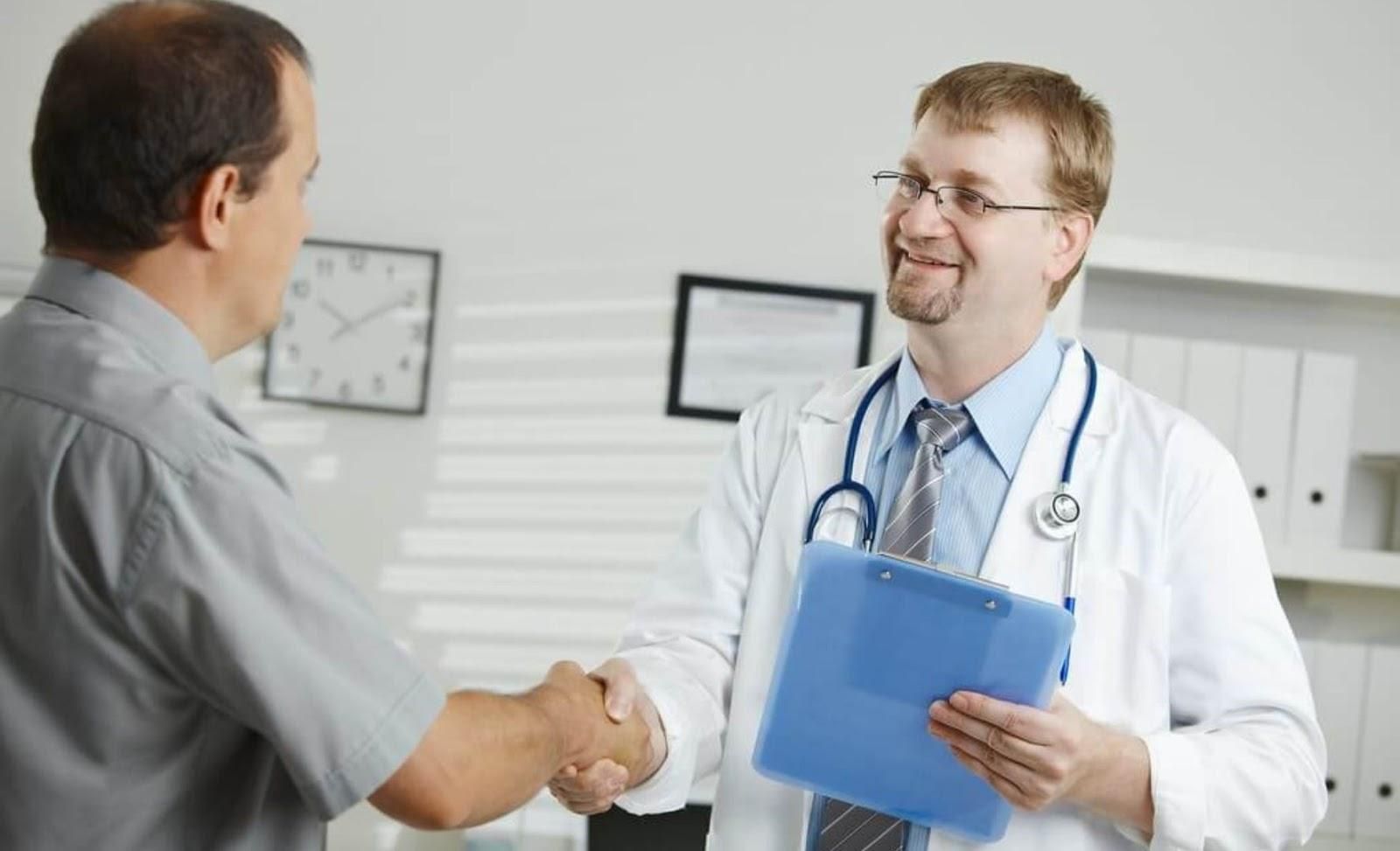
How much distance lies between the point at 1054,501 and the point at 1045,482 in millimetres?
57

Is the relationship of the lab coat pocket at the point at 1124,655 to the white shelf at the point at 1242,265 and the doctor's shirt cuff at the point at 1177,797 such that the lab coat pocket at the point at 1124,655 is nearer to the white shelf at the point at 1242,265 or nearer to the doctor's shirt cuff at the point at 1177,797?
the doctor's shirt cuff at the point at 1177,797

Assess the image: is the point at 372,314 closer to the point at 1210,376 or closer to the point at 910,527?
the point at 1210,376

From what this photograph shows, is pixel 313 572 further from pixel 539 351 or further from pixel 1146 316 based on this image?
pixel 1146 316

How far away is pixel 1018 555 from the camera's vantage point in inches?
65.3

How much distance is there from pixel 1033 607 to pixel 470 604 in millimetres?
2170

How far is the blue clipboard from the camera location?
1451 mm

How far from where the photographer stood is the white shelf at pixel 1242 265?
Answer: 3092 mm

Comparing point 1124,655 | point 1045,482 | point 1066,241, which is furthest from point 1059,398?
point 1124,655

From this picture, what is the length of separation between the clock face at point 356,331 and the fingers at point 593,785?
1890 mm

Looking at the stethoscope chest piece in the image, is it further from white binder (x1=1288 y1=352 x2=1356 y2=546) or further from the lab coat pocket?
white binder (x1=1288 y1=352 x2=1356 y2=546)

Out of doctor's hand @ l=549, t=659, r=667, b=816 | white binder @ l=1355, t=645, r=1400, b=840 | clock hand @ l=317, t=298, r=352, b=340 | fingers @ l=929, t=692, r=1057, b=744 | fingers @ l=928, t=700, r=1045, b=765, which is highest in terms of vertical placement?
clock hand @ l=317, t=298, r=352, b=340

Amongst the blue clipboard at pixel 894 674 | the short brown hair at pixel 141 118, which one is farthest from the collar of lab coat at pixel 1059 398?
the short brown hair at pixel 141 118

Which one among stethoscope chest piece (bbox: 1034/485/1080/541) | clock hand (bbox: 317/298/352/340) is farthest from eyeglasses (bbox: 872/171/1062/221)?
clock hand (bbox: 317/298/352/340)

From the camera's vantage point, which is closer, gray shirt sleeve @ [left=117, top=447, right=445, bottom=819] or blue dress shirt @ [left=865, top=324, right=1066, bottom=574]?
gray shirt sleeve @ [left=117, top=447, right=445, bottom=819]
